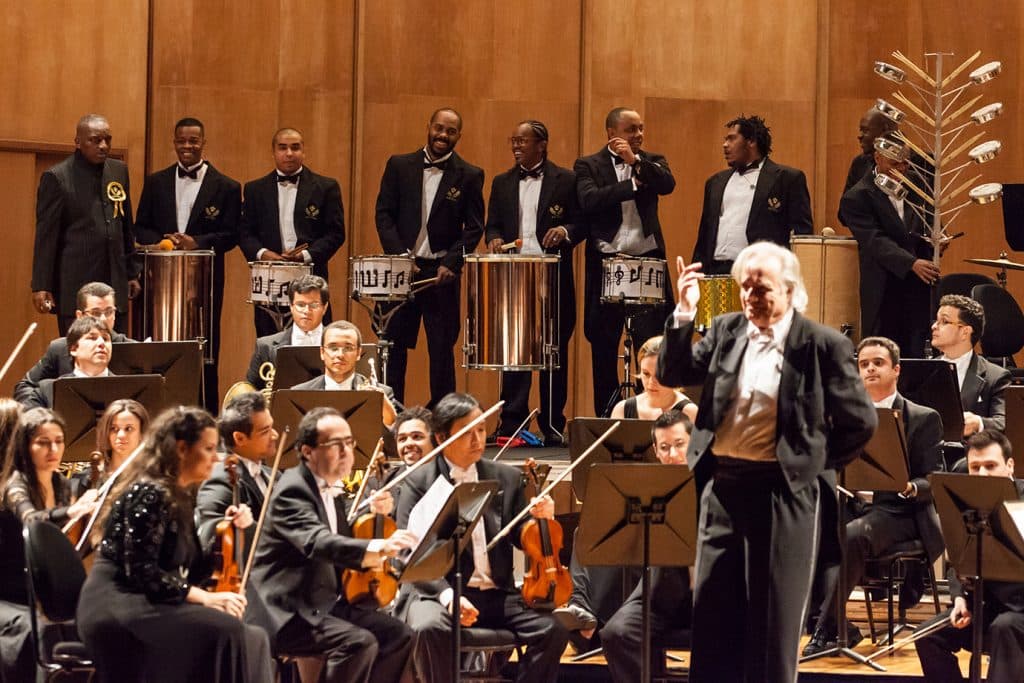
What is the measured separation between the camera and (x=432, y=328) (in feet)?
26.1

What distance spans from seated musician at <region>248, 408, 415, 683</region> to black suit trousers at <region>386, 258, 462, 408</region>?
3279mm

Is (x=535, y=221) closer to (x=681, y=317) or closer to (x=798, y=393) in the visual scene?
(x=681, y=317)

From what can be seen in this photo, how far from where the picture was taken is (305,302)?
664cm

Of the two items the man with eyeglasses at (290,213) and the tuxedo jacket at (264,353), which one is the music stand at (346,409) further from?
the man with eyeglasses at (290,213)

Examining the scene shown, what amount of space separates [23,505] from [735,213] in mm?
4218

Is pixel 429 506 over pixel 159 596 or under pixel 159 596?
over

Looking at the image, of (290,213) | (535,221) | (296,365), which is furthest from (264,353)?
(535,221)

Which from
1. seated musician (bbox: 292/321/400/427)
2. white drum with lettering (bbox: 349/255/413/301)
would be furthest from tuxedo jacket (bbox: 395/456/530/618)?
white drum with lettering (bbox: 349/255/413/301)

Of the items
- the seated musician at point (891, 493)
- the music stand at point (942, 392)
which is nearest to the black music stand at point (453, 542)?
the seated musician at point (891, 493)

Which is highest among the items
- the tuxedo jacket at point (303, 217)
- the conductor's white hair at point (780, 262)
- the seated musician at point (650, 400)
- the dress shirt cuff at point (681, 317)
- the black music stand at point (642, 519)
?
the tuxedo jacket at point (303, 217)

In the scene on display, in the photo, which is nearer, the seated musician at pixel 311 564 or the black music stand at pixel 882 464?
the seated musician at pixel 311 564

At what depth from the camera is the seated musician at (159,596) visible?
12.7 feet

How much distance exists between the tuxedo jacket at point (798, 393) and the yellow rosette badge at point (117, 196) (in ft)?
13.8

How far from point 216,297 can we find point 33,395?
2.03 m
